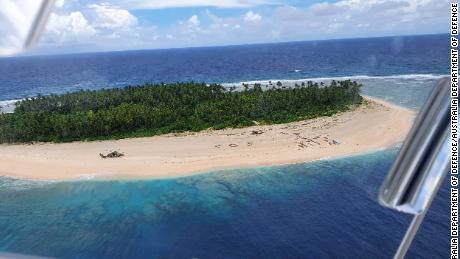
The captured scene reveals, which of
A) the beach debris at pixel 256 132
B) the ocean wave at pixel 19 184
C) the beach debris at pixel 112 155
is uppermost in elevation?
the beach debris at pixel 256 132

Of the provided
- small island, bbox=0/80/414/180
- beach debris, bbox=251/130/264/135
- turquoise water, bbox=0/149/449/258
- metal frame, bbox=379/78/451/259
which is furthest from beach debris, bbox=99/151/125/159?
metal frame, bbox=379/78/451/259

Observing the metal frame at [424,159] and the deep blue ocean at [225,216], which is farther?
the deep blue ocean at [225,216]

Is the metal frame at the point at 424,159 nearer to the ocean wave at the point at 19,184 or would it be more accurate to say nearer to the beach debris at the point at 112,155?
the ocean wave at the point at 19,184

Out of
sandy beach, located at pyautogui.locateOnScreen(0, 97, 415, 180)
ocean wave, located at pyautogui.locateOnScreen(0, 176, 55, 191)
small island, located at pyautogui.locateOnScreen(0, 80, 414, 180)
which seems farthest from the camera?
small island, located at pyautogui.locateOnScreen(0, 80, 414, 180)

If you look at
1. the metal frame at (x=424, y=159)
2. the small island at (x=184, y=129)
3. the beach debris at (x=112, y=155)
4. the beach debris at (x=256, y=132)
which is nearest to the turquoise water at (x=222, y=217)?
the small island at (x=184, y=129)

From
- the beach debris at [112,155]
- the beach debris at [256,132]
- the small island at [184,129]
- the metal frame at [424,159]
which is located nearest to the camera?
the metal frame at [424,159]

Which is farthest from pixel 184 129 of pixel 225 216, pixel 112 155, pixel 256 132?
pixel 225 216

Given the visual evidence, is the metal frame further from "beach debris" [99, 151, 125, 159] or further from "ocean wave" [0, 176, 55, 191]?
"beach debris" [99, 151, 125, 159]

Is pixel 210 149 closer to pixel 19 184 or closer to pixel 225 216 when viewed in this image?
pixel 225 216
